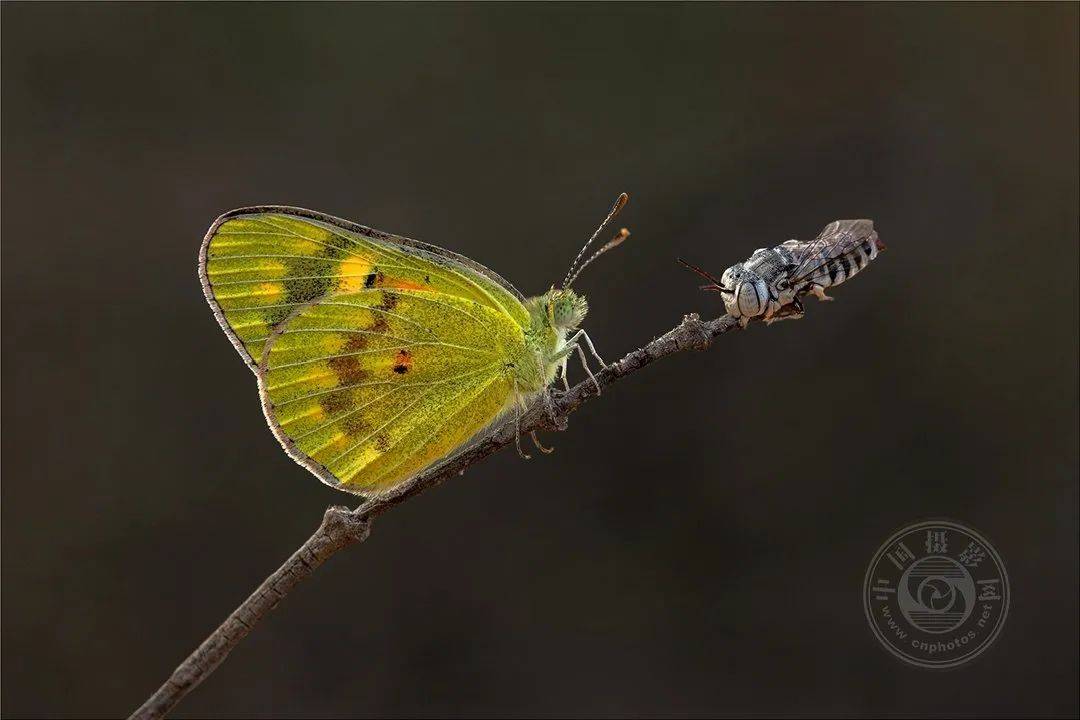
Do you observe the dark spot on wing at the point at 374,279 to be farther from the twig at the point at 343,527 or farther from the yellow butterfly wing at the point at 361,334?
the twig at the point at 343,527

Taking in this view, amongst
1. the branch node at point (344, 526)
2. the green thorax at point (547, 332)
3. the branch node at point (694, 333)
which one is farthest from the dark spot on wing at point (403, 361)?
the branch node at point (694, 333)

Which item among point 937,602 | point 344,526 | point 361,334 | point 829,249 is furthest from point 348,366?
point 937,602

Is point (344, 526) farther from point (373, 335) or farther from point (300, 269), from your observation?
point (300, 269)

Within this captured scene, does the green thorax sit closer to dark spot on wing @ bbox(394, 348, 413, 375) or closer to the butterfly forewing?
the butterfly forewing

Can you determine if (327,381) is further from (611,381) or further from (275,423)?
(611,381)

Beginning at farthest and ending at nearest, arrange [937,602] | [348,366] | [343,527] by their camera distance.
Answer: [937,602], [348,366], [343,527]
